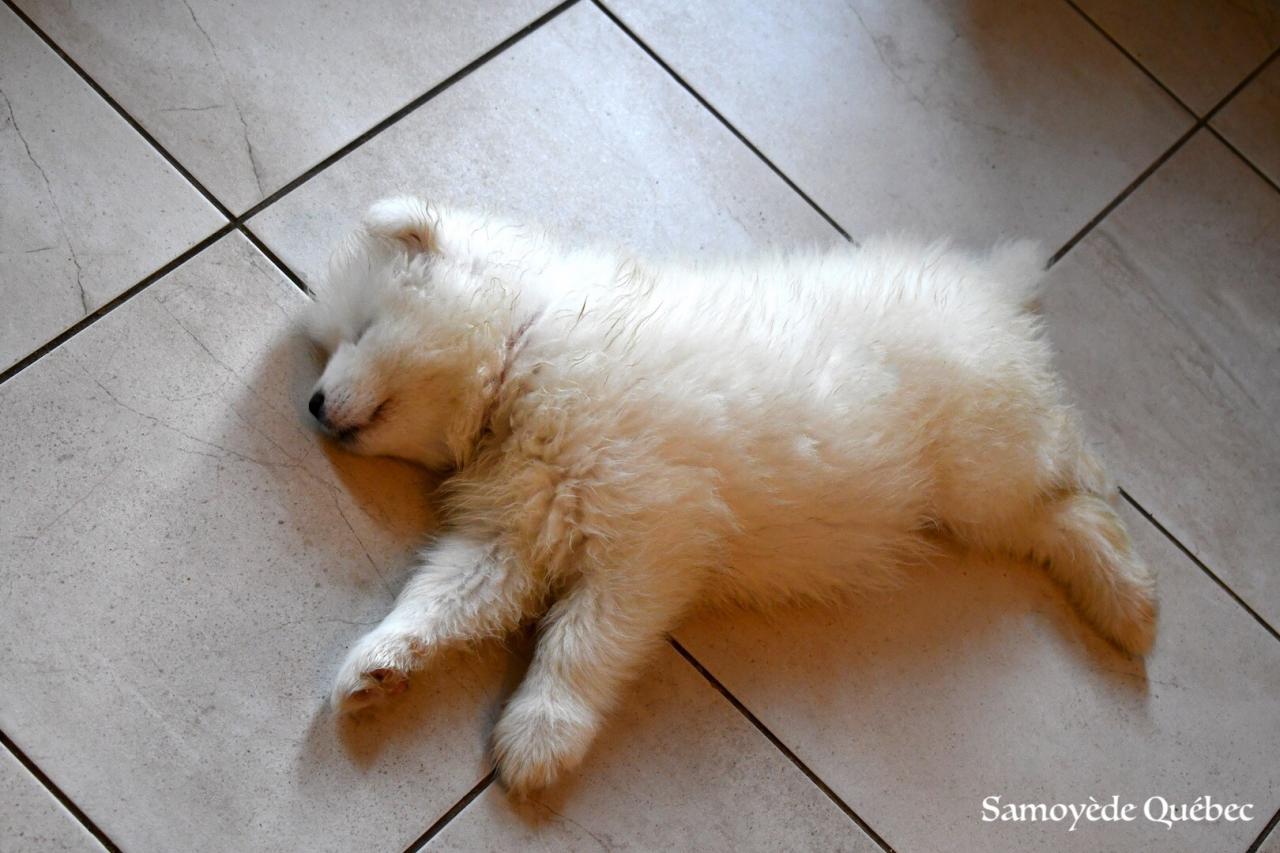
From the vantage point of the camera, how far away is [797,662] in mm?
1723

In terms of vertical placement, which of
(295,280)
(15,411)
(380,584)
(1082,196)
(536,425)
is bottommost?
(15,411)

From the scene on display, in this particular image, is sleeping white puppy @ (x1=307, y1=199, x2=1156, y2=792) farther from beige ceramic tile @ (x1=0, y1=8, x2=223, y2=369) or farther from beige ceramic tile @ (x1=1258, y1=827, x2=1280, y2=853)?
beige ceramic tile @ (x1=1258, y1=827, x2=1280, y2=853)

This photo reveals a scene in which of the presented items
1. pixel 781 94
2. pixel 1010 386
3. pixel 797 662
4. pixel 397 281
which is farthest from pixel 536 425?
pixel 781 94

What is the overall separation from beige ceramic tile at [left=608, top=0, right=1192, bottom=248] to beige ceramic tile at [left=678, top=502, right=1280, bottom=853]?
0.71 m

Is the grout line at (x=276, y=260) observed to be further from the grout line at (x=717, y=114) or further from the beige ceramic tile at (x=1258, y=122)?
the beige ceramic tile at (x=1258, y=122)

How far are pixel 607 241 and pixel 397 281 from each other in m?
0.44

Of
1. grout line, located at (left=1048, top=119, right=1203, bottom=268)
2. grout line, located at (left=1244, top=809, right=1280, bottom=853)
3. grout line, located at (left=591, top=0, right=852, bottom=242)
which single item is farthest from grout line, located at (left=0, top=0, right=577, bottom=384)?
grout line, located at (left=1244, top=809, right=1280, bottom=853)

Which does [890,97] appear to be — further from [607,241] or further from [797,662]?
[797,662]

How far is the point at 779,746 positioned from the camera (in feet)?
5.49

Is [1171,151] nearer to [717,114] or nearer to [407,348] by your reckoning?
[717,114]

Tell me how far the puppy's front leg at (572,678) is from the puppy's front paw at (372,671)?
0.17 meters

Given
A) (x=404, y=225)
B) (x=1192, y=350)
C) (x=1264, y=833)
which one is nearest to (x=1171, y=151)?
(x=1192, y=350)

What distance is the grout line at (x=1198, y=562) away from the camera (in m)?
1.90

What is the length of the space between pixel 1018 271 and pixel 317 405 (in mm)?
1226
